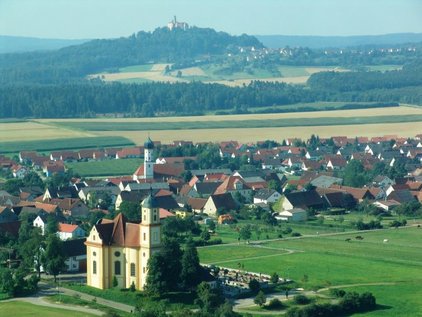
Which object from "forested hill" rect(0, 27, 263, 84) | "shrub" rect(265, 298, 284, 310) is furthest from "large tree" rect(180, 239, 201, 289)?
"forested hill" rect(0, 27, 263, 84)

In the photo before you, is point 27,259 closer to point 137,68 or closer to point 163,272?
point 163,272

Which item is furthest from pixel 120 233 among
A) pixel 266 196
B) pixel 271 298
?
pixel 266 196

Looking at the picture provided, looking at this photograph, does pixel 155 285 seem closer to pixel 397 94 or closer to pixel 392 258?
pixel 392 258

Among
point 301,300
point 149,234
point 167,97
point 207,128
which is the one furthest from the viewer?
point 167,97

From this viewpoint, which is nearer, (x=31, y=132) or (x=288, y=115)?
(x=31, y=132)

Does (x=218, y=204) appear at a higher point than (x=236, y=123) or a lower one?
lower

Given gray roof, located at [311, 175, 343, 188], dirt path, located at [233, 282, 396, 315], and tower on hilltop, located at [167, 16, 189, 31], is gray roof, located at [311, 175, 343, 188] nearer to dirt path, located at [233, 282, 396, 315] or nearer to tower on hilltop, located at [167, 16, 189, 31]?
dirt path, located at [233, 282, 396, 315]
